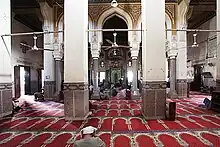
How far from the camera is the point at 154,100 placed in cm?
509

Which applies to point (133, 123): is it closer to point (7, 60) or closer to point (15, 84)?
point (7, 60)

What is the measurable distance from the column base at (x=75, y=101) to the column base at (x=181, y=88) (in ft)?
19.9

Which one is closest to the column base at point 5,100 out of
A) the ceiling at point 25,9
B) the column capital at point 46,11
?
the column capital at point 46,11

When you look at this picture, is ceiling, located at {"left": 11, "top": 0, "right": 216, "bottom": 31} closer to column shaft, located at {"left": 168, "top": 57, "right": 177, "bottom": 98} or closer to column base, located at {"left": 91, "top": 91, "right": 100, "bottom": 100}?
column shaft, located at {"left": 168, "top": 57, "right": 177, "bottom": 98}

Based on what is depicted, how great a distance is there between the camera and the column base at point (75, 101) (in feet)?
Answer: 16.4

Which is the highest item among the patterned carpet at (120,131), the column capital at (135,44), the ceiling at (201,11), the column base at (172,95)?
the ceiling at (201,11)

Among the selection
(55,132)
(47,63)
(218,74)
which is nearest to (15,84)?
(47,63)

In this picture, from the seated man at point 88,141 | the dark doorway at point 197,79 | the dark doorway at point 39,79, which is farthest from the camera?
the dark doorway at point 197,79

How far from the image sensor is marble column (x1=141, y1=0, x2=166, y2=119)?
510cm

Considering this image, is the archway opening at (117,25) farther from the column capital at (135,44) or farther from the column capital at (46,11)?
the column capital at (46,11)

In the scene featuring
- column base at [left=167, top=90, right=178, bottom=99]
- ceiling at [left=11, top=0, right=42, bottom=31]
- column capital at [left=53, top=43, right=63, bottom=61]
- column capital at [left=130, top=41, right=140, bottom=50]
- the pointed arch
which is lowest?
column base at [left=167, top=90, right=178, bottom=99]

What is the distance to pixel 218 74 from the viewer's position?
20.8 feet

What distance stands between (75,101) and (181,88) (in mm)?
6408

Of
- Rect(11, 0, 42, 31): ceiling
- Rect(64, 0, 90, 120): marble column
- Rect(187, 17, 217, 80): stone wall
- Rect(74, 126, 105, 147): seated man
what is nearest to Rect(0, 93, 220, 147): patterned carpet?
Rect(64, 0, 90, 120): marble column
